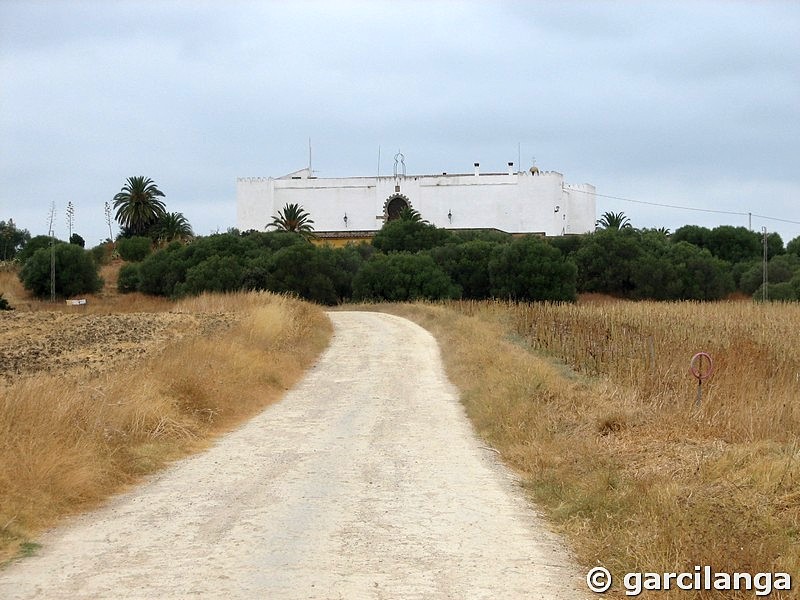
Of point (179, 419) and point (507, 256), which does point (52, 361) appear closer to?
point (179, 419)

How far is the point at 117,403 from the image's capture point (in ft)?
42.5

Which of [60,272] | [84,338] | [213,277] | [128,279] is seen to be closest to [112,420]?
[84,338]

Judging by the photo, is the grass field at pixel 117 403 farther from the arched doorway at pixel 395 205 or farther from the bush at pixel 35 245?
the arched doorway at pixel 395 205

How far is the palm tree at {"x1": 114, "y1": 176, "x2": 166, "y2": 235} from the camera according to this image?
100000 millimetres

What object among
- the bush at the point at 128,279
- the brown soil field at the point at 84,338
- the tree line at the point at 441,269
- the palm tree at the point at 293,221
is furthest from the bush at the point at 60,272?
the brown soil field at the point at 84,338

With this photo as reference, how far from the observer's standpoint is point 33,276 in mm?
73500

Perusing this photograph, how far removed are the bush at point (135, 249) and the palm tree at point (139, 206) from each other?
8951 millimetres

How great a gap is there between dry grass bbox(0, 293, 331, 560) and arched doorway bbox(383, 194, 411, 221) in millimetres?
82982

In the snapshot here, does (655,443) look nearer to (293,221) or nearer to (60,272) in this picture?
(60,272)

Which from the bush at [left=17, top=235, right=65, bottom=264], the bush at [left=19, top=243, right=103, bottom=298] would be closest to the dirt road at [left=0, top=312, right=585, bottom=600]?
the bush at [left=19, top=243, right=103, bottom=298]

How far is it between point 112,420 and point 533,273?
6199 centimetres

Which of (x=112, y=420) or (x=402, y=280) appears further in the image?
(x=402, y=280)

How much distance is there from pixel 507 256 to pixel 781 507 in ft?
216

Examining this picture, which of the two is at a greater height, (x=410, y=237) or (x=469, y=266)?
(x=410, y=237)
